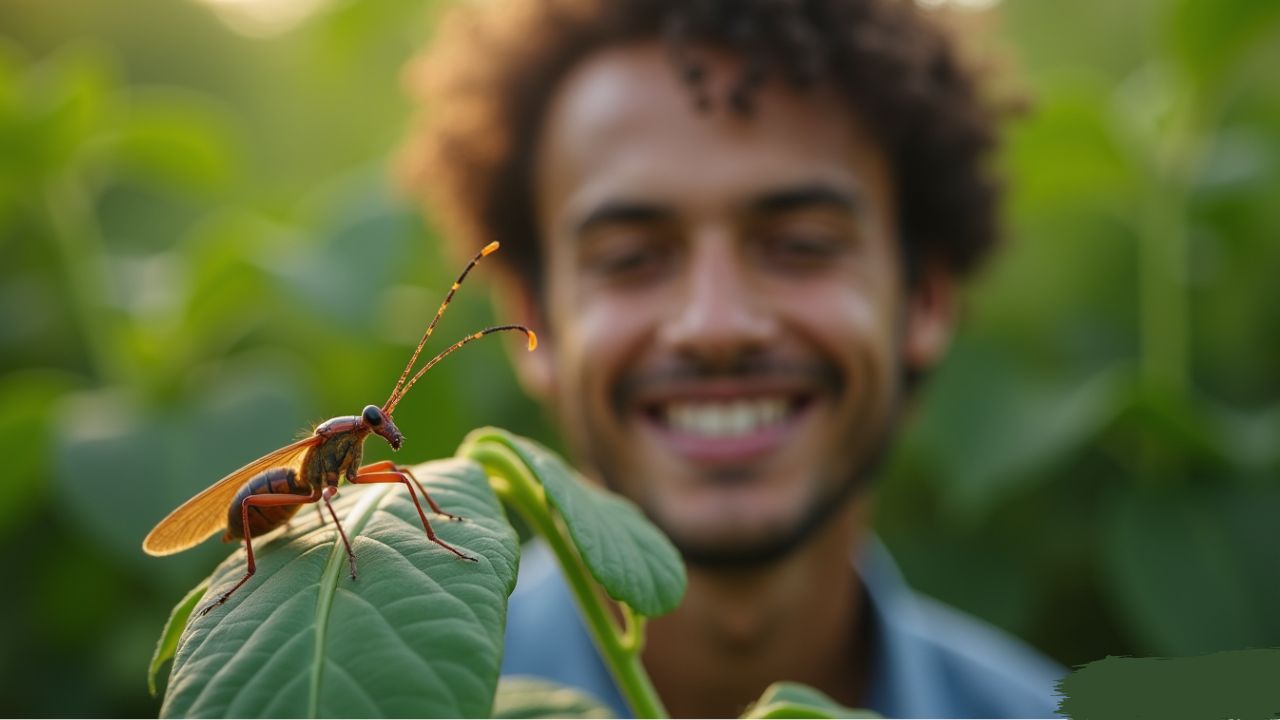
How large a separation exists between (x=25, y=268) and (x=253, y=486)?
3110 millimetres

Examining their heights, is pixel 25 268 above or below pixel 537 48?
below

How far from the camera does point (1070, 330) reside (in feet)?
10.5

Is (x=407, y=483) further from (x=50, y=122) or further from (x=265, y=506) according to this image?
(x=50, y=122)

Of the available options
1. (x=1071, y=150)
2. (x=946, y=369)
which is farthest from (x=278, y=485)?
(x=1071, y=150)

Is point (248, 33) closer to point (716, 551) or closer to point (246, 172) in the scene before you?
point (246, 172)

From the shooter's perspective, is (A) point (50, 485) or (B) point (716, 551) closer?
(B) point (716, 551)

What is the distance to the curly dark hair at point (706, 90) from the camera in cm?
223

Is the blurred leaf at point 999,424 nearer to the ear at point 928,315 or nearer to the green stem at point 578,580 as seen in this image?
the ear at point 928,315

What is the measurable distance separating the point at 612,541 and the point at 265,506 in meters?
0.40

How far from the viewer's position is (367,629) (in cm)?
69

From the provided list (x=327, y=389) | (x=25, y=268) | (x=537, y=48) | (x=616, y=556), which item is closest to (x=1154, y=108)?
(x=537, y=48)

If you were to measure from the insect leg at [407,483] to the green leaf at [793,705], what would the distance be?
0.91 ft

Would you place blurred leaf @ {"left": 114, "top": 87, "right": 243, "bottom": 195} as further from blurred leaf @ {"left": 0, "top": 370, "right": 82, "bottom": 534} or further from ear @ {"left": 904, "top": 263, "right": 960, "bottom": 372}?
ear @ {"left": 904, "top": 263, "right": 960, "bottom": 372}

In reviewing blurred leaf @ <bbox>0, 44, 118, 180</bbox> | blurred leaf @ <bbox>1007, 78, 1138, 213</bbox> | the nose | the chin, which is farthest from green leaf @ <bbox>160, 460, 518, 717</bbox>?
blurred leaf @ <bbox>0, 44, 118, 180</bbox>
